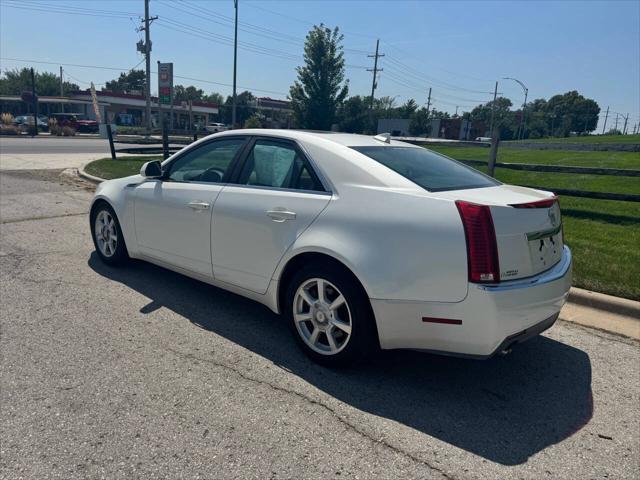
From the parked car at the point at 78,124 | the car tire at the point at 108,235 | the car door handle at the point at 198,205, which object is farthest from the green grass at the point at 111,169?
the parked car at the point at 78,124

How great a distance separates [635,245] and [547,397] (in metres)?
4.17

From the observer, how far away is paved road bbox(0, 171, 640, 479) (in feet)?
7.83

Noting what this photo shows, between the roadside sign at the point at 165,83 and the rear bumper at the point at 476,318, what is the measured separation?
103 ft

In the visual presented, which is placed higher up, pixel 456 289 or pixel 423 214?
pixel 423 214

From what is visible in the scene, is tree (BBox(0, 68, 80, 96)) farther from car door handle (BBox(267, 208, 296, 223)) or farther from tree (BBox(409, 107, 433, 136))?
car door handle (BBox(267, 208, 296, 223))

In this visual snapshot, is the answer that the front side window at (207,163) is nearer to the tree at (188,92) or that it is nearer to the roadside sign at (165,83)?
the roadside sign at (165,83)

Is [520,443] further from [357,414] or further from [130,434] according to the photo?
[130,434]

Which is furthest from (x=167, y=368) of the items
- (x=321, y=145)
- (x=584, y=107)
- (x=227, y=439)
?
(x=584, y=107)

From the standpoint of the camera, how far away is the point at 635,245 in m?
6.20

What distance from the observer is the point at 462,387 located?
315 centimetres

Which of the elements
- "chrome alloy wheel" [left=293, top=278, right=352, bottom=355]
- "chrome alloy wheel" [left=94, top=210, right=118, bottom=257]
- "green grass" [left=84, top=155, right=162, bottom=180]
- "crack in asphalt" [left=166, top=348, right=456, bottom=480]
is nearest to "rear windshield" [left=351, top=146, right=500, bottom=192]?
"chrome alloy wheel" [left=293, top=278, right=352, bottom=355]

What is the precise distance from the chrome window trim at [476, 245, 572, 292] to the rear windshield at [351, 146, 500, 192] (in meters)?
0.72

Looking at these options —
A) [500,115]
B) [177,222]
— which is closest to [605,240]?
[177,222]

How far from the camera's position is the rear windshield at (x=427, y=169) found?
10.6 ft
